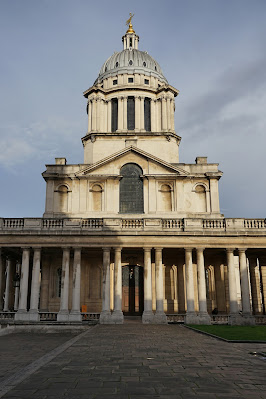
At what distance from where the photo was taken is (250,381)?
8.68 m

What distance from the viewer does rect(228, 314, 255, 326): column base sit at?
28736mm

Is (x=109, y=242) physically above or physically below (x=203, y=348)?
above

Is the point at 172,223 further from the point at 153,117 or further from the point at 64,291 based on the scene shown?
the point at 153,117

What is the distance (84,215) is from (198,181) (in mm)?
11742

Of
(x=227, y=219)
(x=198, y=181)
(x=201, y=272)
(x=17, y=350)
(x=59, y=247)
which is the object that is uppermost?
(x=198, y=181)

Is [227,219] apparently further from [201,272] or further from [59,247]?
[59,247]

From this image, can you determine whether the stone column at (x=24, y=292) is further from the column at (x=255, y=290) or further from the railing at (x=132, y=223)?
the column at (x=255, y=290)

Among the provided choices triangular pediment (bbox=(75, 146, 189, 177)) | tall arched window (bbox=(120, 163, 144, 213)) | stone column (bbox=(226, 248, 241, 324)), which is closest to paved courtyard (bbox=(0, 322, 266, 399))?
stone column (bbox=(226, 248, 241, 324))

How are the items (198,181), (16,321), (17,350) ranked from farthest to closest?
(198,181) → (16,321) → (17,350)

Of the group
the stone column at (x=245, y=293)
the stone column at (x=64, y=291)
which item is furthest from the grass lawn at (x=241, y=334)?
the stone column at (x=64, y=291)

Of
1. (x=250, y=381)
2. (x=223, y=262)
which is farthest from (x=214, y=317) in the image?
(x=250, y=381)

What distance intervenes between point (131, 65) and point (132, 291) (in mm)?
30118

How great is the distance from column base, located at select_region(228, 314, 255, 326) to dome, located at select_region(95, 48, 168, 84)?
1278 inches

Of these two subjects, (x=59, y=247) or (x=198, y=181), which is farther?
(x=198, y=181)
